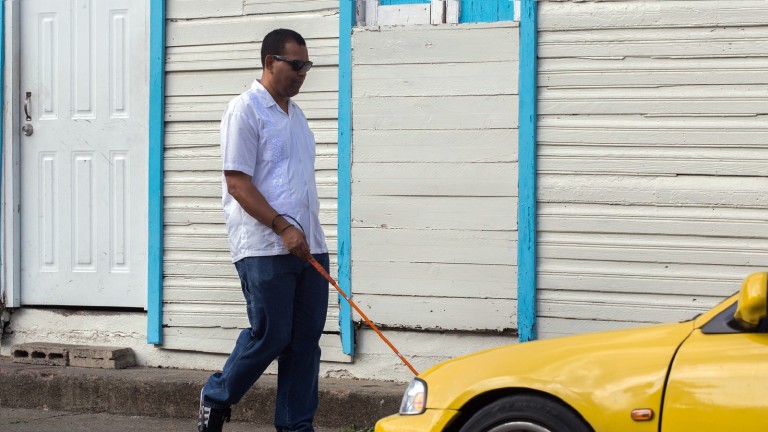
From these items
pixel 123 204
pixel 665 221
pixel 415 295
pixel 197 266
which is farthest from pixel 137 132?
pixel 665 221

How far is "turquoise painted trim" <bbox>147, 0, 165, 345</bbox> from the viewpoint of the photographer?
7.93 m

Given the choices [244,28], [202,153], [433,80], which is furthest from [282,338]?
[244,28]

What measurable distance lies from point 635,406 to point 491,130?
10.9 ft

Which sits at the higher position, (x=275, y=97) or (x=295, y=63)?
(x=295, y=63)

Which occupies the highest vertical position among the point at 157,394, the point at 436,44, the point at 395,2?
the point at 395,2

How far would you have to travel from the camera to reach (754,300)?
12.8 feet

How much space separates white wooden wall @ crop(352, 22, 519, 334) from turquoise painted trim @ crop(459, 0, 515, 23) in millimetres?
192

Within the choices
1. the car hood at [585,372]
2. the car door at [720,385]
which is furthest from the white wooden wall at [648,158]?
the car door at [720,385]

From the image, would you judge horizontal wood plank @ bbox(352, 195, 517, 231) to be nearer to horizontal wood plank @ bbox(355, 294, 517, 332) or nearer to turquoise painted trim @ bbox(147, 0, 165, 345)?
horizontal wood plank @ bbox(355, 294, 517, 332)

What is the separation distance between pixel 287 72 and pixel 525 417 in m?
2.23

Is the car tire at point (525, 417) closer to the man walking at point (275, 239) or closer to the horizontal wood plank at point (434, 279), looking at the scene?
the man walking at point (275, 239)

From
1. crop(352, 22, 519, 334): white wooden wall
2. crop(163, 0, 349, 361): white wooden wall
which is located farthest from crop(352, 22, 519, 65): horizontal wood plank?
crop(163, 0, 349, 361): white wooden wall

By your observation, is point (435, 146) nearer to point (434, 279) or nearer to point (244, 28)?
point (434, 279)

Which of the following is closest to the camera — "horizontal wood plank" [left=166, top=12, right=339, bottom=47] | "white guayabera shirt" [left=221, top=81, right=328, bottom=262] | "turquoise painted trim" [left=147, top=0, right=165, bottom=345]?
"white guayabera shirt" [left=221, top=81, right=328, bottom=262]
